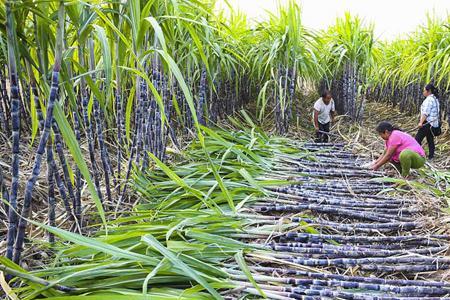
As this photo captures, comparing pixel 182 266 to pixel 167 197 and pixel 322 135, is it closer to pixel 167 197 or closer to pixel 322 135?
pixel 167 197

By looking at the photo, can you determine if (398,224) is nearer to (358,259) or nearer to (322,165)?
(358,259)

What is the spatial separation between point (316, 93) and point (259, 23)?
3.23 m

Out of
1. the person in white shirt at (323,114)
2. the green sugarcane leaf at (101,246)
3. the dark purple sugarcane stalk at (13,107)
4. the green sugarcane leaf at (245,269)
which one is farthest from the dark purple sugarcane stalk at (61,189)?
the person in white shirt at (323,114)

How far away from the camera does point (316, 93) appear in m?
7.00

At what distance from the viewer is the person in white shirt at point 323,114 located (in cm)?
421

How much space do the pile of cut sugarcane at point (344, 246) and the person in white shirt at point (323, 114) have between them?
1957mm

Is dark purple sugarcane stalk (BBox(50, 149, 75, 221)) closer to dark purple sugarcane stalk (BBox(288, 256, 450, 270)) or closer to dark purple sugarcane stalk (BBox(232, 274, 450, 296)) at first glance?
dark purple sugarcane stalk (BBox(232, 274, 450, 296))

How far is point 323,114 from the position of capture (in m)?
4.33

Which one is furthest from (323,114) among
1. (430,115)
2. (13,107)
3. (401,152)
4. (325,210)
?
(13,107)

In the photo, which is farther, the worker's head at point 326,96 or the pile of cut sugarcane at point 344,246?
the worker's head at point 326,96

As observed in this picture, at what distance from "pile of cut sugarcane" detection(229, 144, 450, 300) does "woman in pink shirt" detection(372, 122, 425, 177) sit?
54 centimetres

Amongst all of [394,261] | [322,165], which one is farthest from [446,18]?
[394,261]

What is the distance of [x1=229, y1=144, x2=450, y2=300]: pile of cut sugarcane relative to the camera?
1.23m

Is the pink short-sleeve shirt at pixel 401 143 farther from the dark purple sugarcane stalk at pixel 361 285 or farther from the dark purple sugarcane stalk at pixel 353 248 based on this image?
the dark purple sugarcane stalk at pixel 361 285
